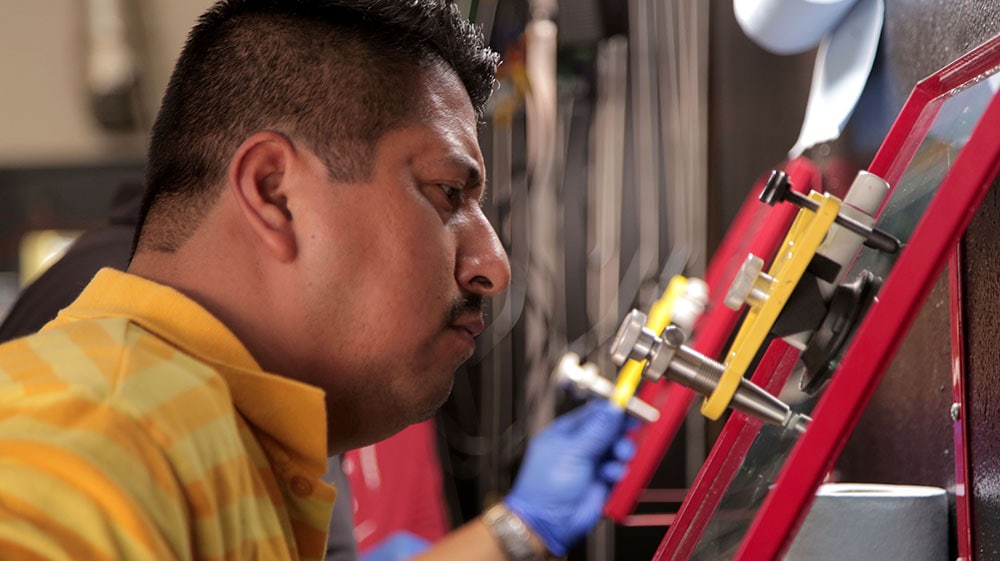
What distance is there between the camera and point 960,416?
42.9 inches

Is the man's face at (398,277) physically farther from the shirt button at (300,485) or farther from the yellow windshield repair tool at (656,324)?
the yellow windshield repair tool at (656,324)

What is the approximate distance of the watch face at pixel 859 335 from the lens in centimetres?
82

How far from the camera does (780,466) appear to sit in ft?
3.14

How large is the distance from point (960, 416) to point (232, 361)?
27.4 inches

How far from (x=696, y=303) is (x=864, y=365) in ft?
3.08

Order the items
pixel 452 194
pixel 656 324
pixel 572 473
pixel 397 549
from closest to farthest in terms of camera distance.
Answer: pixel 452 194, pixel 656 324, pixel 572 473, pixel 397 549

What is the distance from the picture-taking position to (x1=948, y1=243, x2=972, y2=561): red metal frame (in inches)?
42.0

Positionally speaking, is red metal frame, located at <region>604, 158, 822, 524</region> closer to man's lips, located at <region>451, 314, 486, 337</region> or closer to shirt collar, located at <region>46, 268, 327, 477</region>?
man's lips, located at <region>451, 314, 486, 337</region>

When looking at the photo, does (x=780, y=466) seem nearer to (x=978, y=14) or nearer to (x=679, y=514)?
(x=679, y=514)

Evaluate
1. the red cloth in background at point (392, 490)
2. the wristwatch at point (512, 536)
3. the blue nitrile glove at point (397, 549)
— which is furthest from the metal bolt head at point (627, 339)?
the red cloth in background at point (392, 490)

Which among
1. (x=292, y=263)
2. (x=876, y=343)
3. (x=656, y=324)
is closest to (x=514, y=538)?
(x=656, y=324)

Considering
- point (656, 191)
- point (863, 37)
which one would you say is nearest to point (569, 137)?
point (656, 191)

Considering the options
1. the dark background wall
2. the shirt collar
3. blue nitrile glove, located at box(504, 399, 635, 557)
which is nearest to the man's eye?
the shirt collar

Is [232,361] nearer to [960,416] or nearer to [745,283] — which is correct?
[745,283]
